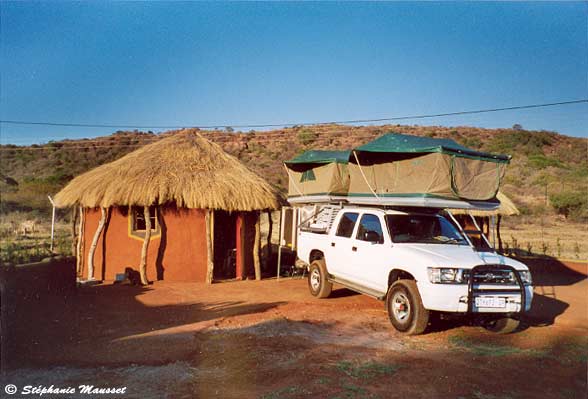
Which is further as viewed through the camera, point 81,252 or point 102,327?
point 81,252

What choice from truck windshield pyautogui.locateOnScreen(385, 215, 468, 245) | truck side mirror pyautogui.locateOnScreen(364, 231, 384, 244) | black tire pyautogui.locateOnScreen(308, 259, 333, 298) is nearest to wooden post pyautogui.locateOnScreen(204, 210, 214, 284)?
black tire pyautogui.locateOnScreen(308, 259, 333, 298)

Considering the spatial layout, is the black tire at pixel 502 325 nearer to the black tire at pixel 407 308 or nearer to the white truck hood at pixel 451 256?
the white truck hood at pixel 451 256

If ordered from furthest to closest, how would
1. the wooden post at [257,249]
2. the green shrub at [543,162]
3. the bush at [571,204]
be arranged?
the green shrub at [543,162] → the bush at [571,204] → the wooden post at [257,249]

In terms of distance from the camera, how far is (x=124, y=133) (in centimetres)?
5669

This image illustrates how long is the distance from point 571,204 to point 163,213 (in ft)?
96.0

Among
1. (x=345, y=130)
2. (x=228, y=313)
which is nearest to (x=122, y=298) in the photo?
(x=228, y=313)

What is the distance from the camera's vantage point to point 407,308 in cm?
776

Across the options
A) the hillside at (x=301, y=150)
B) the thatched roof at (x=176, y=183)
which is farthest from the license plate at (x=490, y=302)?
the hillside at (x=301, y=150)

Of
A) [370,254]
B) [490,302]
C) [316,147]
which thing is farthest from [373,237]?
[316,147]

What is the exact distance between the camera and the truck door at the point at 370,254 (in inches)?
336

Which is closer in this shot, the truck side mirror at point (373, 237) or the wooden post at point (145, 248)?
the truck side mirror at point (373, 237)

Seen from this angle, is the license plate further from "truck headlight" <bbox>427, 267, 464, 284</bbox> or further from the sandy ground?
the sandy ground

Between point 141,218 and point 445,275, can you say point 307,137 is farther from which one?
point 445,275

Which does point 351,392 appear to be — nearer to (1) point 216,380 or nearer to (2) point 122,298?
(1) point 216,380
